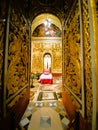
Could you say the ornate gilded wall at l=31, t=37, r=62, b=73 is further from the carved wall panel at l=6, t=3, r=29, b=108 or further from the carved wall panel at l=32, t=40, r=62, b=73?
the carved wall panel at l=6, t=3, r=29, b=108

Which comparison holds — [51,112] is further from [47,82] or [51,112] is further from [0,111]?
[47,82]

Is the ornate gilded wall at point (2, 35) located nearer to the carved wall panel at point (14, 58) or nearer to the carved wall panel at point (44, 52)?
the carved wall panel at point (14, 58)

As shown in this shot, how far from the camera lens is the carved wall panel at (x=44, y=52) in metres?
17.1

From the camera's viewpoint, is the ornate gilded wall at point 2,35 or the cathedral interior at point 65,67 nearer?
the cathedral interior at point 65,67

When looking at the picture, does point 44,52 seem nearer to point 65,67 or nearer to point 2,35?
point 65,67

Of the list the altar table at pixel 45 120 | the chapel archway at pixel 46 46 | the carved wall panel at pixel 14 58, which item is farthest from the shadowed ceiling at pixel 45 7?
the chapel archway at pixel 46 46

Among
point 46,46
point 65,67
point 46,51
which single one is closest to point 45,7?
point 65,67

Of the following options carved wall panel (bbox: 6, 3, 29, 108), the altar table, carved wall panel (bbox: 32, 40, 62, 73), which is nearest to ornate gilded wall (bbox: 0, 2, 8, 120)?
carved wall panel (bbox: 6, 3, 29, 108)

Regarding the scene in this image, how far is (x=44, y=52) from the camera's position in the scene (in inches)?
680

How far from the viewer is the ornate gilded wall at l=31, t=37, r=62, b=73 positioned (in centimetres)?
1712

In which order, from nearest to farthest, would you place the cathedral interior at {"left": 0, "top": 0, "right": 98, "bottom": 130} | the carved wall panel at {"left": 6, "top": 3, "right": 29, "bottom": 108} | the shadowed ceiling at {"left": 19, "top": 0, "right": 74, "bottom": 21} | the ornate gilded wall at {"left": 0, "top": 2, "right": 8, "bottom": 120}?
the cathedral interior at {"left": 0, "top": 0, "right": 98, "bottom": 130} → the ornate gilded wall at {"left": 0, "top": 2, "right": 8, "bottom": 120} → the carved wall panel at {"left": 6, "top": 3, "right": 29, "bottom": 108} → the shadowed ceiling at {"left": 19, "top": 0, "right": 74, "bottom": 21}

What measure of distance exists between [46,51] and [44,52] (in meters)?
0.28

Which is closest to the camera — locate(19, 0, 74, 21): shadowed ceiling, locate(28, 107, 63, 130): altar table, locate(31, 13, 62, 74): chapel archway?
locate(28, 107, 63, 130): altar table

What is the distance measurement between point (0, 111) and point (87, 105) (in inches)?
60.8
